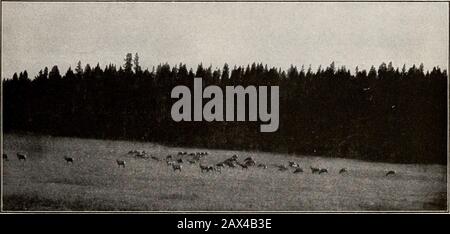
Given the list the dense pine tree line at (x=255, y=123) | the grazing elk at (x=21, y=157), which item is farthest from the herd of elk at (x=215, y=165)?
the dense pine tree line at (x=255, y=123)

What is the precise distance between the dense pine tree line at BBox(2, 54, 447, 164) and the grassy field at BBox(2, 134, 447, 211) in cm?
10

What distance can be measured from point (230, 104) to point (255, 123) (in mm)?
259

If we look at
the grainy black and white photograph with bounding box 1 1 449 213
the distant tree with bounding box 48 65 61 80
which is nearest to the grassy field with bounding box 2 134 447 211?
the grainy black and white photograph with bounding box 1 1 449 213

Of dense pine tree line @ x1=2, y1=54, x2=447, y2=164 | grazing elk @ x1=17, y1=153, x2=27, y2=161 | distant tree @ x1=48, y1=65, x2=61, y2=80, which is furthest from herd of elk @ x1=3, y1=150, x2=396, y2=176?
distant tree @ x1=48, y1=65, x2=61, y2=80

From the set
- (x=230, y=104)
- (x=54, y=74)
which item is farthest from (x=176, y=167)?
(x=54, y=74)

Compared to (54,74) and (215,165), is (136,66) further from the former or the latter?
(215,165)

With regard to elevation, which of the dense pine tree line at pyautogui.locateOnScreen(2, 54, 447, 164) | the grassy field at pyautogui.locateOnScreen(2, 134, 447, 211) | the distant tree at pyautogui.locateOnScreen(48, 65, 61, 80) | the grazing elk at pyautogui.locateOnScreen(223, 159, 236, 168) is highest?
the distant tree at pyautogui.locateOnScreen(48, 65, 61, 80)

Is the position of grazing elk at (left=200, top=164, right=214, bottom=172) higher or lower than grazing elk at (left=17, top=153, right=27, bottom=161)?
lower

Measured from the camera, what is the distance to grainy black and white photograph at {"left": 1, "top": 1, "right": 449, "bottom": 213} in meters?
4.64

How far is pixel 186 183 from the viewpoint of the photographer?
183 inches

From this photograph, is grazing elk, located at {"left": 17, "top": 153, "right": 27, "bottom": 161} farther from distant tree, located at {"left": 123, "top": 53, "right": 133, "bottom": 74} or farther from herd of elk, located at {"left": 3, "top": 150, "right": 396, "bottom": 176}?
distant tree, located at {"left": 123, "top": 53, "right": 133, "bottom": 74}

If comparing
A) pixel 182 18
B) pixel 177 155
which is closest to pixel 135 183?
pixel 177 155

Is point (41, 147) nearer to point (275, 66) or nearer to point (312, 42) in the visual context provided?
point (275, 66)

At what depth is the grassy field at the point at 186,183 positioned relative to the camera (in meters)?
4.61
